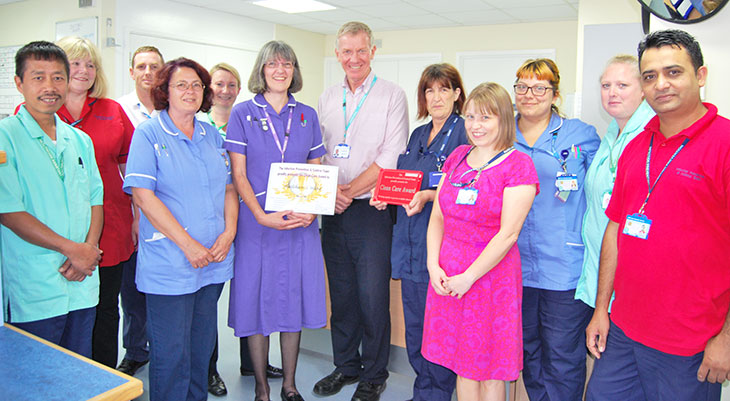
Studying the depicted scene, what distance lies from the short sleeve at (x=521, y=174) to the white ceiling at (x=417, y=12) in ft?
18.2

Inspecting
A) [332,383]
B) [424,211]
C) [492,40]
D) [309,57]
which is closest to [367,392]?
[332,383]

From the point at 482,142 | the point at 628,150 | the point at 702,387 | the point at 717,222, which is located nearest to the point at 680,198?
Result: the point at 717,222

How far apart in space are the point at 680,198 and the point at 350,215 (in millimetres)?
1600

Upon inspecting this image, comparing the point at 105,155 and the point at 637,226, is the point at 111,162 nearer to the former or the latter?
the point at 105,155

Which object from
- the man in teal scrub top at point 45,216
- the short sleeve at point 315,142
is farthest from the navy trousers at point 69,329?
the short sleeve at point 315,142

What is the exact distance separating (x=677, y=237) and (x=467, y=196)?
72 centimetres

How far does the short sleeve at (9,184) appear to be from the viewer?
5.90 feet

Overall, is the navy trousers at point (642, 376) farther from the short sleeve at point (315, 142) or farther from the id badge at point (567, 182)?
the short sleeve at point (315, 142)

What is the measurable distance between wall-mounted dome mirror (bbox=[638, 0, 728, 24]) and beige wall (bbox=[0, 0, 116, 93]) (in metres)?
6.15

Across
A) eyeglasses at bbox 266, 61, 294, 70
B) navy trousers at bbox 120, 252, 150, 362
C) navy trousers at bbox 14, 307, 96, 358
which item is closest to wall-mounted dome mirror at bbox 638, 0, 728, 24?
eyeglasses at bbox 266, 61, 294, 70

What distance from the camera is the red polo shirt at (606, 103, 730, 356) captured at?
1.50m

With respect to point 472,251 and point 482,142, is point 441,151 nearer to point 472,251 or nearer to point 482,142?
point 482,142

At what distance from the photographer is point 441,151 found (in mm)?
2477

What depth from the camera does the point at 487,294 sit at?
6.61 feet
